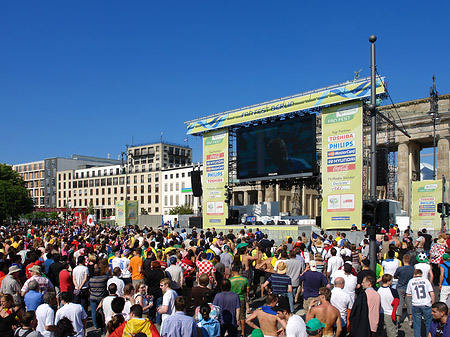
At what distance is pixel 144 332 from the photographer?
19.1 feet

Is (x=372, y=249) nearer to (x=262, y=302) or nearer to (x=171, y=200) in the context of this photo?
(x=262, y=302)

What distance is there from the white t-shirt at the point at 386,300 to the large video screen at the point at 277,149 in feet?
70.9

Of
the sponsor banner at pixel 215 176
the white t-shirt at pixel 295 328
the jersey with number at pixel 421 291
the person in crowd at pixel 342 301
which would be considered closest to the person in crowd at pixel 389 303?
the jersey with number at pixel 421 291

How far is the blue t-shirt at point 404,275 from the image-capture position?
9.69 m

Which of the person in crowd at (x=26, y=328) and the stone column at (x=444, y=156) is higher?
the stone column at (x=444, y=156)

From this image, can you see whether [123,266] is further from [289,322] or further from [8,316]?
[289,322]

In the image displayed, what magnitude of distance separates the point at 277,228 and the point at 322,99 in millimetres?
8858

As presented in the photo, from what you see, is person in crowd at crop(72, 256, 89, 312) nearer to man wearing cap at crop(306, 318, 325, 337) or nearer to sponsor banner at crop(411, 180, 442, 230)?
man wearing cap at crop(306, 318, 325, 337)

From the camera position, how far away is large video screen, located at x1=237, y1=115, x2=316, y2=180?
29.6m

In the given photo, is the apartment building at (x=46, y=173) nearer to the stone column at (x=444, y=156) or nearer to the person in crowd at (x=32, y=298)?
the stone column at (x=444, y=156)

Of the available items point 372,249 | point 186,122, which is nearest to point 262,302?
point 372,249

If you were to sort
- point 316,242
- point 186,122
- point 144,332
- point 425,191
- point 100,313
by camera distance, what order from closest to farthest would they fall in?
point 144,332
point 100,313
point 316,242
point 425,191
point 186,122

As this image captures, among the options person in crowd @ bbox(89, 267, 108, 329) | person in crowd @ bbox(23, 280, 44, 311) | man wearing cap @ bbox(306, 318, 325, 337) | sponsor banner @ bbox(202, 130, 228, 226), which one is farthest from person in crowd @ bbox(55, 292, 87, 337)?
sponsor banner @ bbox(202, 130, 228, 226)

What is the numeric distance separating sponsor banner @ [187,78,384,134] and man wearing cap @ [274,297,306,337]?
20229 mm
